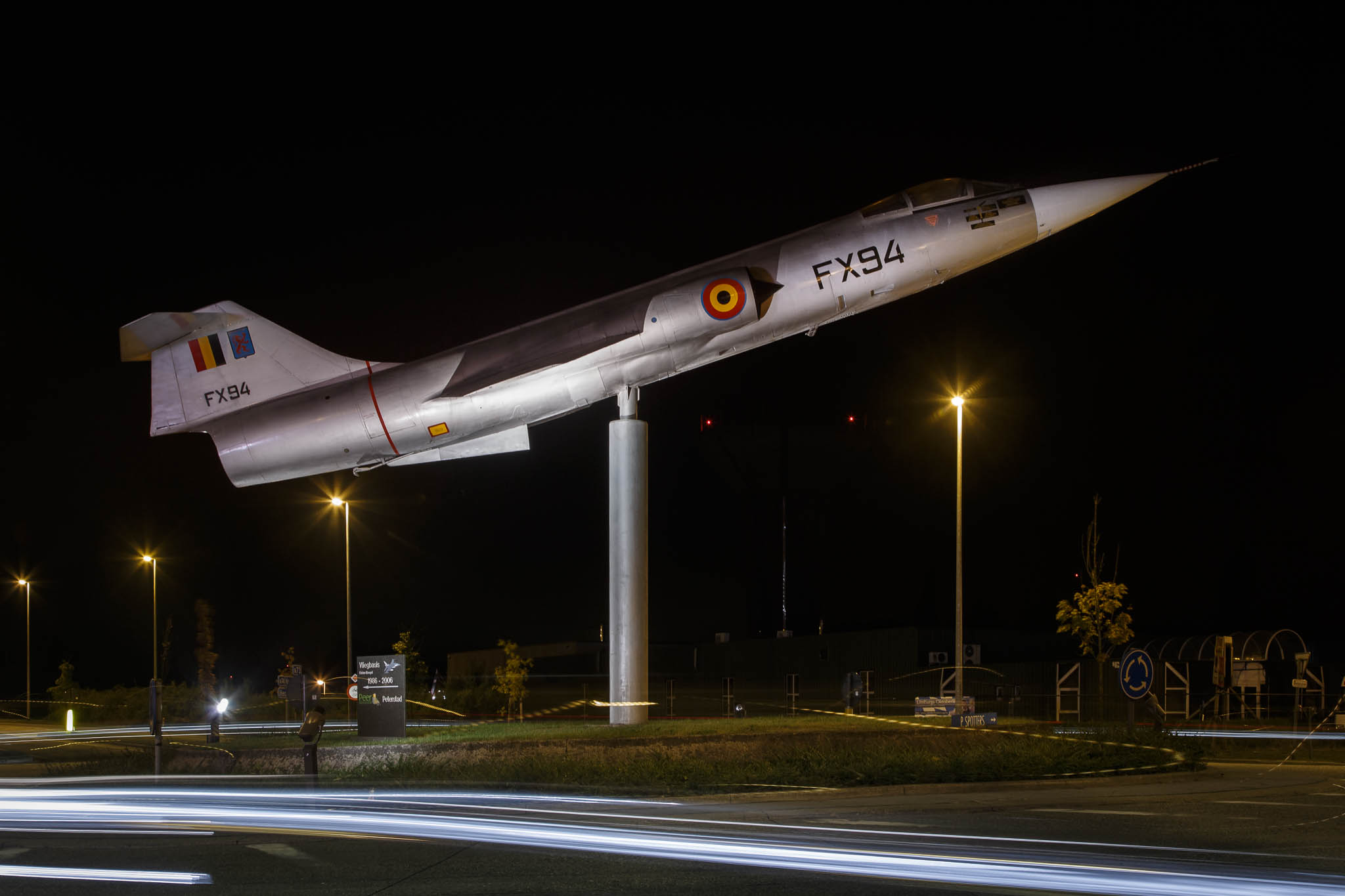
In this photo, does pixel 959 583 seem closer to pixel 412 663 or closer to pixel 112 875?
pixel 112 875

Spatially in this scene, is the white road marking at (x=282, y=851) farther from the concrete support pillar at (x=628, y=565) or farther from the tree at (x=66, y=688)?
the tree at (x=66, y=688)

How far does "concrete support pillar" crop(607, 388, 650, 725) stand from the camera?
2047cm

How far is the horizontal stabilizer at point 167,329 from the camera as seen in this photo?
64.0 feet

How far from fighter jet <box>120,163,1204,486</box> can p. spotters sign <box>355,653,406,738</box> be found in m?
3.70

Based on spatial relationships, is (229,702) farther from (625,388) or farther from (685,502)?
(625,388)

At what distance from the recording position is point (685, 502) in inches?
2196

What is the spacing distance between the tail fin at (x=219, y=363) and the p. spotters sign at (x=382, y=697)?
4.98 metres

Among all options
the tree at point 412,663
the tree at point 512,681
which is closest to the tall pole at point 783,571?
the tree at point 412,663

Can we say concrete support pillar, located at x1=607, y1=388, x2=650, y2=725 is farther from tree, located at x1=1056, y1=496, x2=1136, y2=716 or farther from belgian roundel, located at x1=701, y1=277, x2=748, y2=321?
tree, located at x1=1056, y1=496, x2=1136, y2=716

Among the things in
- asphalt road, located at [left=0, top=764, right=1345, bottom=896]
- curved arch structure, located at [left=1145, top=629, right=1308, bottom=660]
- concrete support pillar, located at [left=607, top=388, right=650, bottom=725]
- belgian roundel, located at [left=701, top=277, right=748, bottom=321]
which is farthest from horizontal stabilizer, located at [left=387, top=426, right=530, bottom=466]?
curved arch structure, located at [left=1145, top=629, right=1308, bottom=660]

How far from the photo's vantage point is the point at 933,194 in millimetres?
18891

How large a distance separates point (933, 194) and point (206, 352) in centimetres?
1218

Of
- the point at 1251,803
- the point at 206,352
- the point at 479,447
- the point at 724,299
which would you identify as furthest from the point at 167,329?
the point at 1251,803

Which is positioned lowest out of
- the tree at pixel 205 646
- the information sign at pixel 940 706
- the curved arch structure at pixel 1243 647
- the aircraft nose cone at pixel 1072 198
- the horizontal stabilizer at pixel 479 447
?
the tree at pixel 205 646
